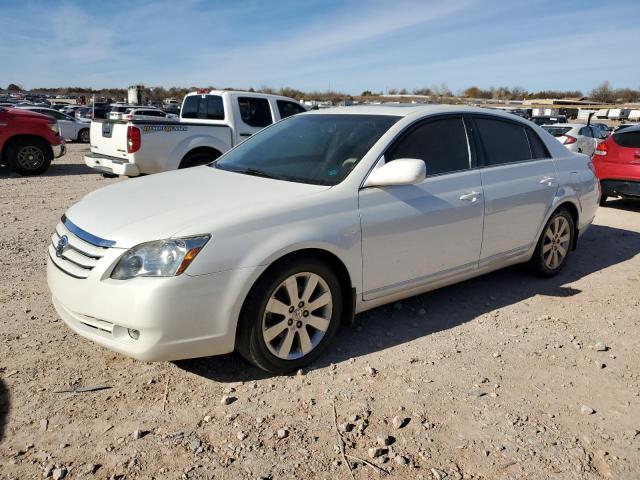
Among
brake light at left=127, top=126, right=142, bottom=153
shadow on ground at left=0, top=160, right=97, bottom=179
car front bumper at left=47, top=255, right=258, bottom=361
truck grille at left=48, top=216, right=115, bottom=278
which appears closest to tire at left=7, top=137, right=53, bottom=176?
shadow on ground at left=0, top=160, right=97, bottom=179

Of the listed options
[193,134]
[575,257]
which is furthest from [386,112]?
[193,134]

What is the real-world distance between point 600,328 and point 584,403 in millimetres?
1264

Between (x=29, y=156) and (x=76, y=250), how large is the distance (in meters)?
10.2

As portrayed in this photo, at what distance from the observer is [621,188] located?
8.80 meters

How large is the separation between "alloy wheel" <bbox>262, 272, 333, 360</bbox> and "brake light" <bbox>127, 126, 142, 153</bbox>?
5828mm

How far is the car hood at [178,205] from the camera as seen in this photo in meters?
3.00

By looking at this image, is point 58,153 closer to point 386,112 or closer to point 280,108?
point 280,108

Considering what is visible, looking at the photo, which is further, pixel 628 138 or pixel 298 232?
pixel 628 138

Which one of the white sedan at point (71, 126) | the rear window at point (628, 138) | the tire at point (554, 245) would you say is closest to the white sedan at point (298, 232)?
the tire at point (554, 245)

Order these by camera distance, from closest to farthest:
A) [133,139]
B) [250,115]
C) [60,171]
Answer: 1. [133,139]
2. [250,115]
3. [60,171]

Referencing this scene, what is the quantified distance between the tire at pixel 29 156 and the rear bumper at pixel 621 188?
11165 mm

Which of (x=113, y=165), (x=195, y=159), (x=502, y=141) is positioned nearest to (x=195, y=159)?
(x=195, y=159)

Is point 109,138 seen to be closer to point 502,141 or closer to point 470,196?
point 502,141

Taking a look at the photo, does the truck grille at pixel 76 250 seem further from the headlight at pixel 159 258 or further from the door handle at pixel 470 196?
the door handle at pixel 470 196
